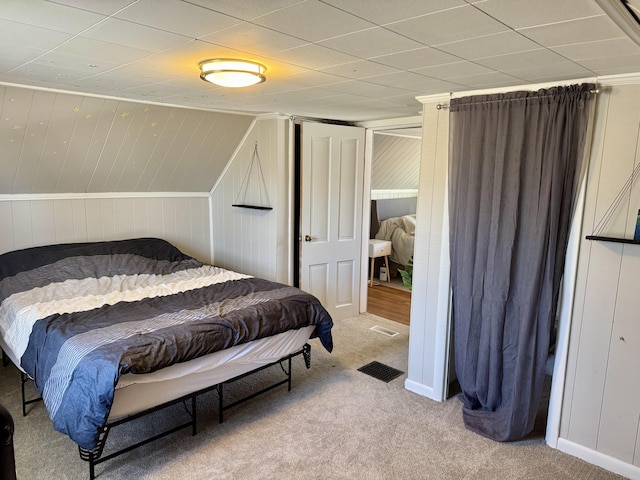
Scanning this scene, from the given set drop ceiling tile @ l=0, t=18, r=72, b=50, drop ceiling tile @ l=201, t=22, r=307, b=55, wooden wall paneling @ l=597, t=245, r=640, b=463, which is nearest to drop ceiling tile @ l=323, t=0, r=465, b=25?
drop ceiling tile @ l=201, t=22, r=307, b=55

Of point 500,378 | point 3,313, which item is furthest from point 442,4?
point 3,313

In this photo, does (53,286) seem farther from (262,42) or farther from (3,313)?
(262,42)

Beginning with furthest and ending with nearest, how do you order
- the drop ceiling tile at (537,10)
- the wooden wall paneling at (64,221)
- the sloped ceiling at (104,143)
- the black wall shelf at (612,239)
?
the wooden wall paneling at (64,221) < the sloped ceiling at (104,143) < the black wall shelf at (612,239) < the drop ceiling tile at (537,10)

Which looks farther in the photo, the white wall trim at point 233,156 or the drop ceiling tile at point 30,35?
the white wall trim at point 233,156

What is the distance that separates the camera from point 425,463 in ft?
7.61

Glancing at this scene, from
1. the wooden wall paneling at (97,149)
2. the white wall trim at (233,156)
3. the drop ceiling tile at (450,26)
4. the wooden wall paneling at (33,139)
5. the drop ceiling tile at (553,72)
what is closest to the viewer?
the drop ceiling tile at (450,26)

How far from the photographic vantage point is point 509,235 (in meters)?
2.40

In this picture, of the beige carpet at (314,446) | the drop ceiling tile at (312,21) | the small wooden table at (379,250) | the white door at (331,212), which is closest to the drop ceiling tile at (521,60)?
the drop ceiling tile at (312,21)

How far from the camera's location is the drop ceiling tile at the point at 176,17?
135cm

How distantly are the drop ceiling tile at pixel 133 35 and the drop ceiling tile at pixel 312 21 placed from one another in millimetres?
416

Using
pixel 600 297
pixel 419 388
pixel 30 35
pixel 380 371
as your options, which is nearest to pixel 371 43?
pixel 30 35

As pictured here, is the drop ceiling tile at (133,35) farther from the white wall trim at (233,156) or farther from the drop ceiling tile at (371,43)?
the white wall trim at (233,156)

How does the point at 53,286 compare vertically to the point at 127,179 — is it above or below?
below

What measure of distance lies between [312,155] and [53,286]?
2356 millimetres
